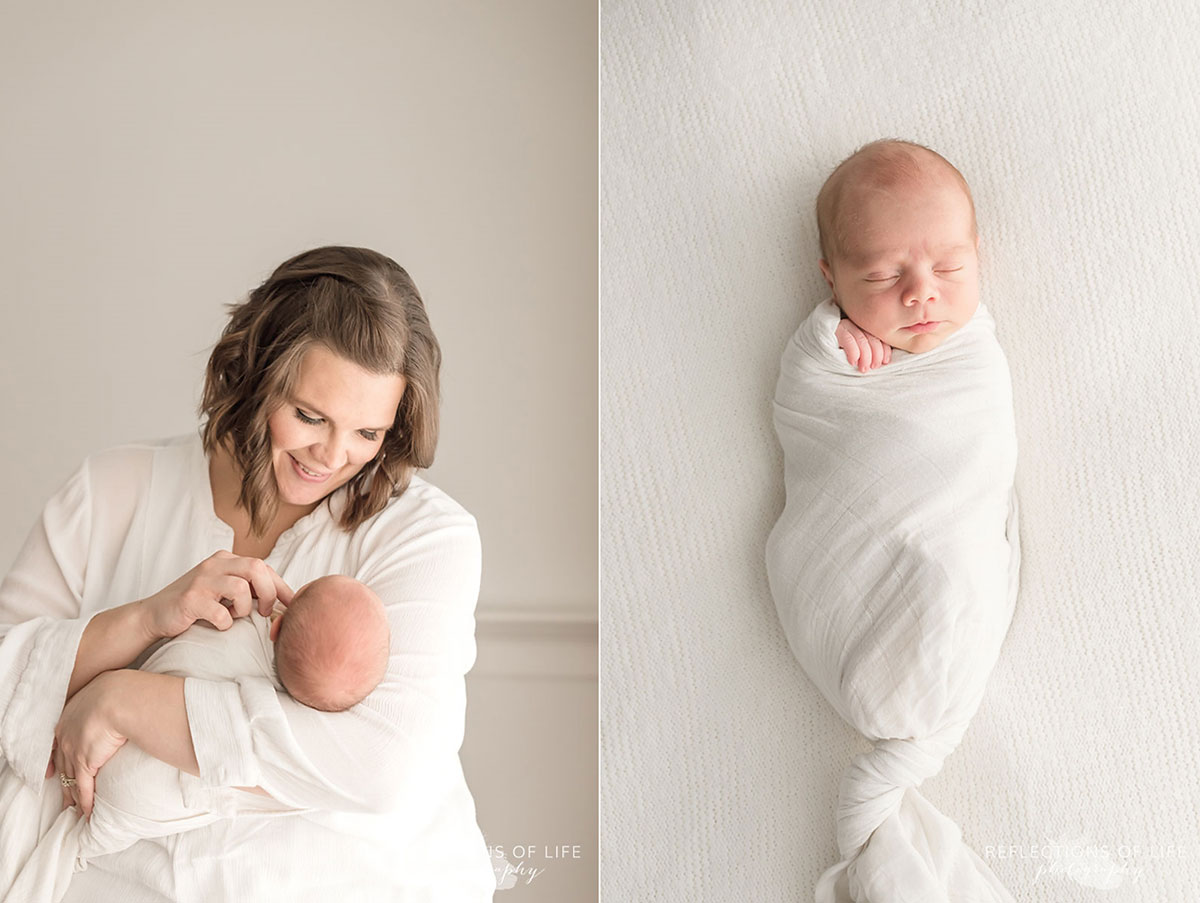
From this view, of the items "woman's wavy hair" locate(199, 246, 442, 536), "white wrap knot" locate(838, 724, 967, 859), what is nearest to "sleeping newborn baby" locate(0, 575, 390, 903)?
"woman's wavy hair" locate(199, 246, 442, 536)

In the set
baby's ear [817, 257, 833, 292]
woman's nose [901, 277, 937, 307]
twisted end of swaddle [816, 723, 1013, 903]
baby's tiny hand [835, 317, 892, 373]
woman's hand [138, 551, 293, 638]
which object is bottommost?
twisted end of swaddle [816, 723, 1013, 903]

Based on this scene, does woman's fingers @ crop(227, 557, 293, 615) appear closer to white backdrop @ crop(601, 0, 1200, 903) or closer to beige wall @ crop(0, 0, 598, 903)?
beige wall @ crop(0, 0, 598, 903)

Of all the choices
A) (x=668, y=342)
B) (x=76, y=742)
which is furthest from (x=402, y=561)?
(x=668, y=342)

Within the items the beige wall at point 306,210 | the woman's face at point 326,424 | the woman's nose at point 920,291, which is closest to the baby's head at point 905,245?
the woman's nose at point 920,291

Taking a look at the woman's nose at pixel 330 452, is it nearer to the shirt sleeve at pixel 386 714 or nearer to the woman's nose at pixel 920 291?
the shirt sleeve at pixel 386 714

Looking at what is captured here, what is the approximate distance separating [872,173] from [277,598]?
80 centimetres

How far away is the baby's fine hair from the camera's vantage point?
1.14 metres

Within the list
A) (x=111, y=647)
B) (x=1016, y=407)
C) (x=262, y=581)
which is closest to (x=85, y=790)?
(x=111, y=647)

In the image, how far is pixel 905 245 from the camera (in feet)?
3.69

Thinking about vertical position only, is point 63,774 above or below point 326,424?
below

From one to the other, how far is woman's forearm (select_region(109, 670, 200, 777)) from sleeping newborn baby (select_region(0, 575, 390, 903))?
11mm

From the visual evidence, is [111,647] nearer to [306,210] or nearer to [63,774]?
[63,774]

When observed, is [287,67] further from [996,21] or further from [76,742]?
[996,21]

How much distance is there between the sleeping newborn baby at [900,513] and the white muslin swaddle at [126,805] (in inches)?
25.3
